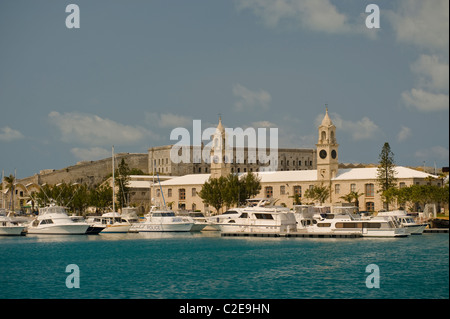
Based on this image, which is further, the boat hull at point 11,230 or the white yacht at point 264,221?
the boat hull at point 11,230

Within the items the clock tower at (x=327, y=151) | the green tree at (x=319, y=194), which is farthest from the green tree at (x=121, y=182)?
the clock tower at (x=327, y=151)

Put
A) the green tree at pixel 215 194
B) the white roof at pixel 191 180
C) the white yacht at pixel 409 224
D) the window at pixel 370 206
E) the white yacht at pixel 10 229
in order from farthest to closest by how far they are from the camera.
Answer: the white roof at pixel 191 180
the green tree at pixel 215 194
the window at pixel 370 206
the white yacht at pixel 10 229
the white yacht at pixel 409 224

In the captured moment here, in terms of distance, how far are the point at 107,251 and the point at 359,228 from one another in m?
24.1

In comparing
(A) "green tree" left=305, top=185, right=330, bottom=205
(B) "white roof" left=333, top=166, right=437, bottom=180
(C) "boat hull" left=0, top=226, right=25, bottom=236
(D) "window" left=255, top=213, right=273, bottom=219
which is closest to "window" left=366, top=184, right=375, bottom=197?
(B) "white roof" left=333, top=166, right=437, bottom=180

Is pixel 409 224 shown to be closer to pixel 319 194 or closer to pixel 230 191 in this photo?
pixel 319 194

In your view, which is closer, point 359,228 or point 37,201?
point 359,228

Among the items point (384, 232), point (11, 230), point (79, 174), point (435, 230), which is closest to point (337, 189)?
point (435, 230)

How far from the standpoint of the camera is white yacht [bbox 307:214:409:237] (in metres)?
66.0

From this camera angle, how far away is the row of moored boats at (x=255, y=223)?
67.2 m

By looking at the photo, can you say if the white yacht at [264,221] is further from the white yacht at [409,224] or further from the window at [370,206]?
the window at [370,206]

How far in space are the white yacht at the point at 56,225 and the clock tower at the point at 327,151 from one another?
3874 centimetres

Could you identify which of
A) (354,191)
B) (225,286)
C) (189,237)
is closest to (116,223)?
(189,237)

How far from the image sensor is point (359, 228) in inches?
2625

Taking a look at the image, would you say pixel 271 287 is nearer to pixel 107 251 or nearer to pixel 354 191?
pixel 107 251
